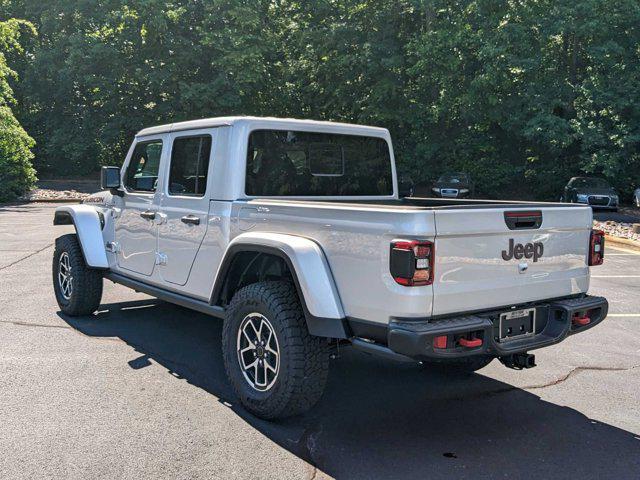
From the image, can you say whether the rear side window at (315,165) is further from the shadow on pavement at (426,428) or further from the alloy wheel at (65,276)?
the alloy wheel at (65,276)

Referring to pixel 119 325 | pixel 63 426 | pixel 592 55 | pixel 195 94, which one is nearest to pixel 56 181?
pixel 195 94

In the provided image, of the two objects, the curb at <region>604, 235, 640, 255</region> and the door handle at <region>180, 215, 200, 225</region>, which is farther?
the curb at <region>604, 235, 640, 255</region>

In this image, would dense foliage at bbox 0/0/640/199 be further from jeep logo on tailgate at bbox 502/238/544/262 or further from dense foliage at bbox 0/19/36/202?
jeep logo on tailgate at bbox 502/238/544/262

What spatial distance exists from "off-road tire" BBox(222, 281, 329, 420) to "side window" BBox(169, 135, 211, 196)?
1174 mm

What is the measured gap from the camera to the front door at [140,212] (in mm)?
5266

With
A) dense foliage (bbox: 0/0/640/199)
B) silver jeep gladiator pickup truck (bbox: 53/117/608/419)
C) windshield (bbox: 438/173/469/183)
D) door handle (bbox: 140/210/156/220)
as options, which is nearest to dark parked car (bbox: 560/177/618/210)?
dense foliage (bbox: 0/0/640/199)

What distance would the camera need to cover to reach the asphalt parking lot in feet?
10.8

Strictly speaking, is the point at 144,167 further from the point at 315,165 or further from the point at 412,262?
the point at 412,262

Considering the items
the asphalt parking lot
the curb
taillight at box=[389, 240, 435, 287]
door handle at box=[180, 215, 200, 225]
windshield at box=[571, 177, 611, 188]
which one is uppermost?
windshield at box=[571, 177, 611, 188]

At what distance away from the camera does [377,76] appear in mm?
27906

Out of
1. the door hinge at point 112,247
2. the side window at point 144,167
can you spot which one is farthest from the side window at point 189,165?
the door hinge at point 112,247

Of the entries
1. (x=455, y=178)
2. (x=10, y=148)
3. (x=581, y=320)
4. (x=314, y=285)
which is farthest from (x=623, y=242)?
(x=10, y=148)

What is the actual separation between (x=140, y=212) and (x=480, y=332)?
3278mm

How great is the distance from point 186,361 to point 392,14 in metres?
25.8
